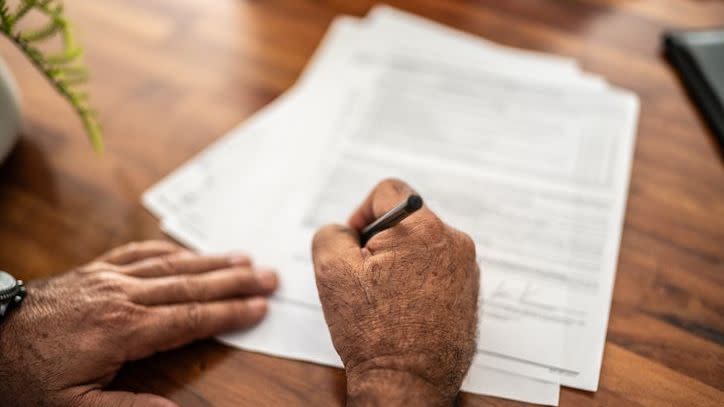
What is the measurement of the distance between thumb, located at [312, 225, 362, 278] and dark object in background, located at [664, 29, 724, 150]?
0.49m

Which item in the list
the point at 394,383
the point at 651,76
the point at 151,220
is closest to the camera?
the point at 394,383

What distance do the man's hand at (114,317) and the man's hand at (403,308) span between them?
0.12m

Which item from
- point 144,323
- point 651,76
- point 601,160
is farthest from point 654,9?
point 144,323

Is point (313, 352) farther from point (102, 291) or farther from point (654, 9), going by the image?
point (654, 9)

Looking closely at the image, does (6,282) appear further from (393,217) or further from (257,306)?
(393,217)

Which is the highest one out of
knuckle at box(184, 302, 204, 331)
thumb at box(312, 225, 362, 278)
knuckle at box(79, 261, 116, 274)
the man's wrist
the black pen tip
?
the black pen tip

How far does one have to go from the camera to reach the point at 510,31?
836 millimetres

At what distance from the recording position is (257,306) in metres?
0.60

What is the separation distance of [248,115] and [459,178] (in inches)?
11.3

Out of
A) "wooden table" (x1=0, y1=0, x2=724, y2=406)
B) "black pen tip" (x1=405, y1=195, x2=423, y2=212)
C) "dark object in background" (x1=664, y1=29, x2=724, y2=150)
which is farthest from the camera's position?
"dark object in background" (x1=664, y1=29, x2=724, y2=150)

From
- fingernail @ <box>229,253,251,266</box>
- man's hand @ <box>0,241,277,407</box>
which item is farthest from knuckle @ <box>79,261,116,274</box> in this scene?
fingernail @ <box>229,253,251,266</box>

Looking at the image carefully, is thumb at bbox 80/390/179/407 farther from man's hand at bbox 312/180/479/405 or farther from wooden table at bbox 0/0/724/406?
man's hand at bbox 312/180/479/405

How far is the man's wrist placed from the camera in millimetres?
474

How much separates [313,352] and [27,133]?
0.48 meters
